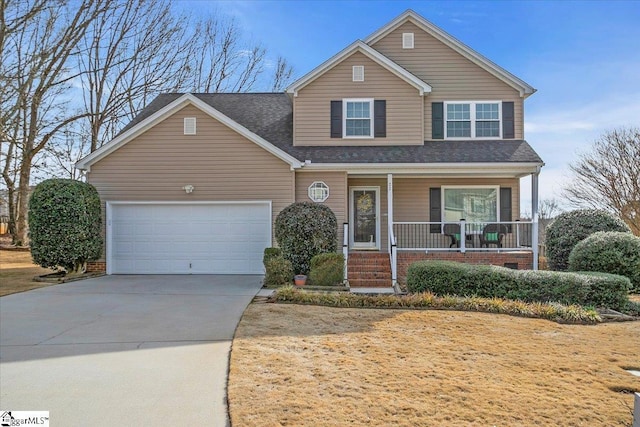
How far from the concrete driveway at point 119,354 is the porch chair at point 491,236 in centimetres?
716

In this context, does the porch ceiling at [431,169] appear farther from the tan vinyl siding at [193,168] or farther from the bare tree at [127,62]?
the bare tree at [127,62]

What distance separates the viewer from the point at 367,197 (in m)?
14.5

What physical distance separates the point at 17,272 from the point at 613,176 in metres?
23.0

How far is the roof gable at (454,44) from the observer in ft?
47.2

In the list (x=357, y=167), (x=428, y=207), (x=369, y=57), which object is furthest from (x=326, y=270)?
(x=369, y=57)

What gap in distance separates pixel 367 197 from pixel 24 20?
55.3 feet

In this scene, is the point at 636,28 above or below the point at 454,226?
above

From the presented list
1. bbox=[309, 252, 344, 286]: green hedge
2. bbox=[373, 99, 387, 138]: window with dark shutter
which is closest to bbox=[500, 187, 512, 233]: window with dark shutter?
bbox=[373, 99, 387, 138]: window with dark shutter

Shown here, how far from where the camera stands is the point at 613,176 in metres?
18.6

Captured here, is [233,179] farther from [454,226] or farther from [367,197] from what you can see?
[454,226]

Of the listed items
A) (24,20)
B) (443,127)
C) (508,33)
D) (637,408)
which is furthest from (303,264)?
(24,20)

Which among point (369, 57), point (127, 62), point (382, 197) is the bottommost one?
point (382, 197)

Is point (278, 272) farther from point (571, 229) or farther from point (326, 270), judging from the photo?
point (571, 229)

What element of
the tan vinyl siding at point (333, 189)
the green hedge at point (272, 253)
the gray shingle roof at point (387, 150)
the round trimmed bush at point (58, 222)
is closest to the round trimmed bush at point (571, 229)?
the gray shingle roof at point (387, 150)
